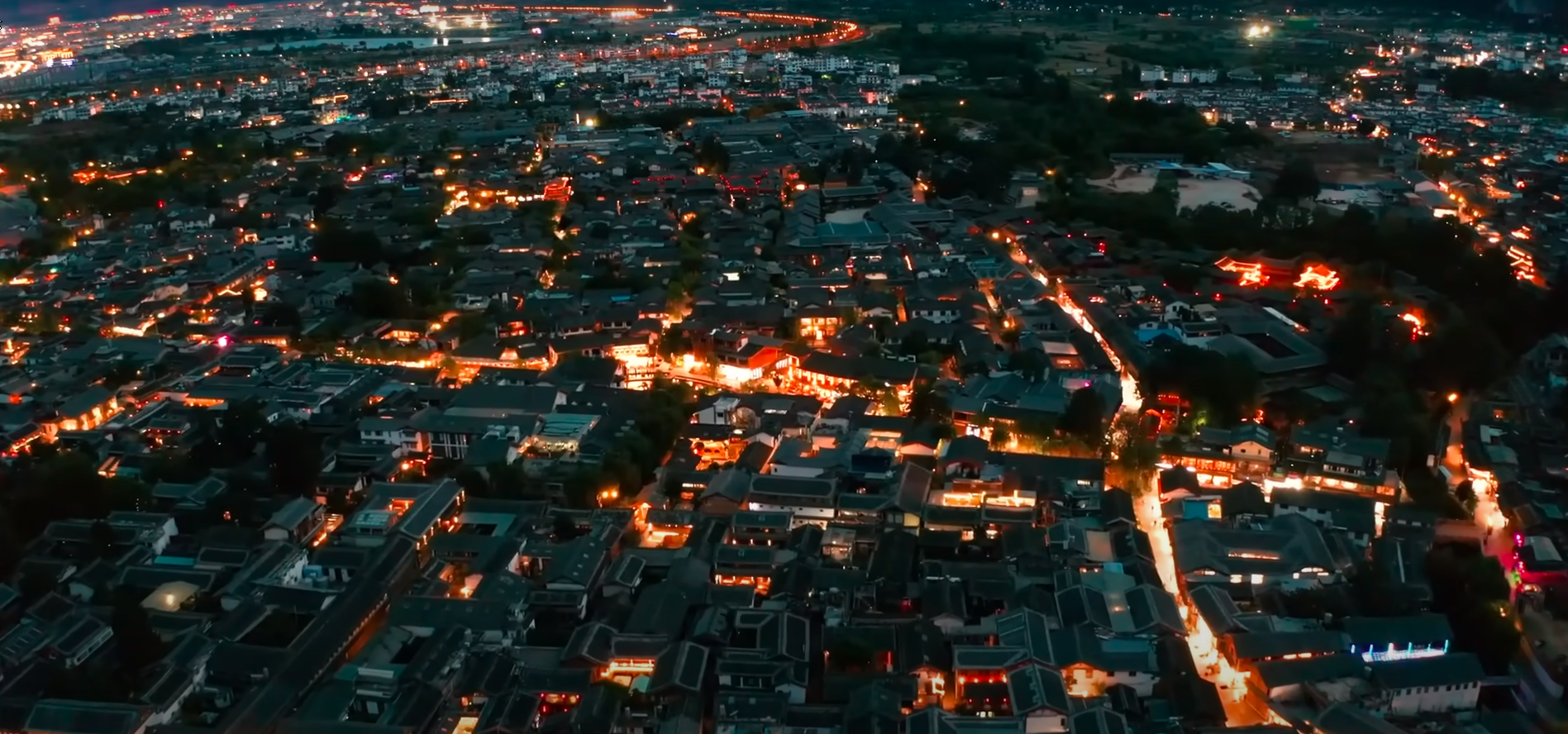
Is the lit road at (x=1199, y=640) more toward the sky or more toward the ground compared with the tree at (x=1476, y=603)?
more toward the ground

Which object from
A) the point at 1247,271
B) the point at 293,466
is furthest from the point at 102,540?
the point at 1247,271

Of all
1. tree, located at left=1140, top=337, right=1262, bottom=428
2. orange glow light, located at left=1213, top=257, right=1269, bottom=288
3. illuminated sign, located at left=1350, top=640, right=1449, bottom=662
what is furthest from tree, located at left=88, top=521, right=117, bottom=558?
orange glow light, located at left=1213, top=257, right=1269, bottom=288

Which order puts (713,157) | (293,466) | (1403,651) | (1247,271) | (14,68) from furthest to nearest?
(14,68) → (713,157) → (1247,271) → (293,466) → (1403,651)

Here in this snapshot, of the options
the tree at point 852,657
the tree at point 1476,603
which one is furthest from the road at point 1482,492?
the tree at point 852,657

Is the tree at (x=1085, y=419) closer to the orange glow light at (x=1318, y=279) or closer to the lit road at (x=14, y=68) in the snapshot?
the orange glow light at (x=1318, y=279)

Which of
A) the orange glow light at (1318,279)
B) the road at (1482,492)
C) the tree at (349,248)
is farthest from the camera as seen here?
the tree at (349,248)

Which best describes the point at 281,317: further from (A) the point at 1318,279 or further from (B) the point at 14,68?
(B) the point at 14,68
